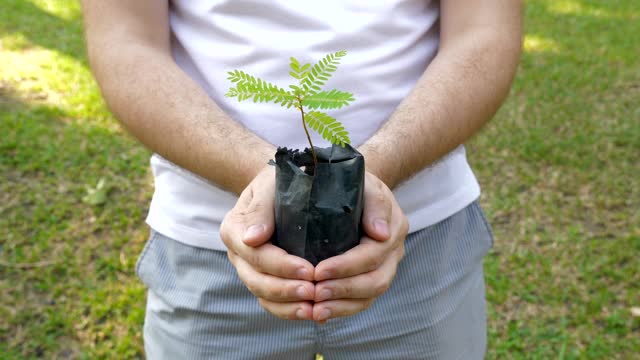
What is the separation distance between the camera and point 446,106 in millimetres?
1870

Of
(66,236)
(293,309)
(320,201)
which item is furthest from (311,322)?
(66,236)

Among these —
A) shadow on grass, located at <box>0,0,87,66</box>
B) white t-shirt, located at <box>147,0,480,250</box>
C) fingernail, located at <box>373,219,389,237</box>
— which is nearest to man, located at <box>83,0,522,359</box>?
white t-shirt, located at <box>147,0,480,250</box>

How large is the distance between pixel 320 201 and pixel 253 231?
0.50ft

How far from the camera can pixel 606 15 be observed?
27.3 ft

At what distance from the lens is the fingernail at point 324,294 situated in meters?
1.42

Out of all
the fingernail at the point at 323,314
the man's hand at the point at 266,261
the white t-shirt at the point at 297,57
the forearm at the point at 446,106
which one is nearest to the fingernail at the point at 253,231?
the man's hand at the point at 266,261

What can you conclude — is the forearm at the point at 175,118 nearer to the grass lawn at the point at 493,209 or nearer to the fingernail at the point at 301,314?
the fingernail at the point at 301,314

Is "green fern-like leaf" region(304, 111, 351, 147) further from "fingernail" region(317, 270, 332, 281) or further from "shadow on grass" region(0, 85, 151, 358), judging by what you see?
"shadow on grass" region(0, 85, 151, 358)

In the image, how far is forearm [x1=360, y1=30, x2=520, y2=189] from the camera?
1.75 metres

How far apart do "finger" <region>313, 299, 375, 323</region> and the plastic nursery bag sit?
102 mm

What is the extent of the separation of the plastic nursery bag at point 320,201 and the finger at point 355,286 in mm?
73

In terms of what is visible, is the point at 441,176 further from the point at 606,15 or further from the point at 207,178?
the point at 606,15

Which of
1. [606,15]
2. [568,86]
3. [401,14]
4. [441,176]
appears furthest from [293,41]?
[606,15]

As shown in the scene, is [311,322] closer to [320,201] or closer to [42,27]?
[320,201]
